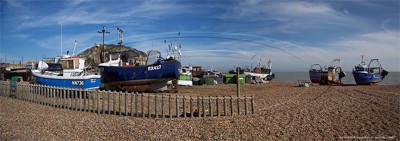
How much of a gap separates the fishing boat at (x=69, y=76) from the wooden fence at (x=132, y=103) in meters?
2.26

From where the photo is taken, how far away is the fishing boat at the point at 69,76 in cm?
2142

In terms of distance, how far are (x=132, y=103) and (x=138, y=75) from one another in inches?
448

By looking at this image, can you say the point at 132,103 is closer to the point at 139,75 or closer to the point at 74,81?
the point at 74,81

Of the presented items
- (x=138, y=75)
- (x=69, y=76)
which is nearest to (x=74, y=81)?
(x=69, y=76)

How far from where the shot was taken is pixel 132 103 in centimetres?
1358

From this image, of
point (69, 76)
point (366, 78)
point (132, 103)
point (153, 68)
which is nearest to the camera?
point (132, 103)

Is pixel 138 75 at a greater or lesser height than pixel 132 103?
greater

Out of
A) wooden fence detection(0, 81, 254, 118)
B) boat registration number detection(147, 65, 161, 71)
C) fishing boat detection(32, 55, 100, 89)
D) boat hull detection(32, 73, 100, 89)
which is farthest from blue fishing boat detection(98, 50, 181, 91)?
wooden fence detection(0, 81, 254, 118)

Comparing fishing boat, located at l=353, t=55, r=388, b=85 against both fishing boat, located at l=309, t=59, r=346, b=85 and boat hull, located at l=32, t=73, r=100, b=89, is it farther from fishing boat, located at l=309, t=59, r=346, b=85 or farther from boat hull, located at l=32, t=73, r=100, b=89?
boat hull, located at l=32, t=73, r=100, b=89

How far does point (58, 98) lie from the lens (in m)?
16.6

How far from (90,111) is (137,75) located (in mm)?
9953

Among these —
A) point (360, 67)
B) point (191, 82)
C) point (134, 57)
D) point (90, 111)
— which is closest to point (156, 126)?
point (90, 111)

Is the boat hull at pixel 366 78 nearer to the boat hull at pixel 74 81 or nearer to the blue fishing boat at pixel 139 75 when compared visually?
the blue fishing boat at pixel 139 75

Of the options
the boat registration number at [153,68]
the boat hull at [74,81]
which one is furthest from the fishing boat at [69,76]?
the boat registration number at [153,68]
